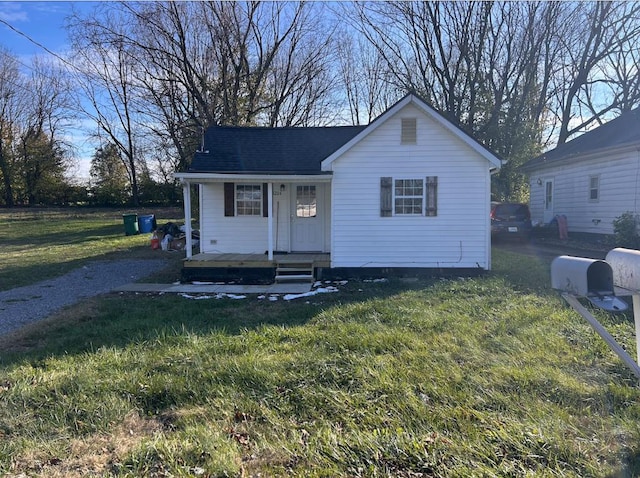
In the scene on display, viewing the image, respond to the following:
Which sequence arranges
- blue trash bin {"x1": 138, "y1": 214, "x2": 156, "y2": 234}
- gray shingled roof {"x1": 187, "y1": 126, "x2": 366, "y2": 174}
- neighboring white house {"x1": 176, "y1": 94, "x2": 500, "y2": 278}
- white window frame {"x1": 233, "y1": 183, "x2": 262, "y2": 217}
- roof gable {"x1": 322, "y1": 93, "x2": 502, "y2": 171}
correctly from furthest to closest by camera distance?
blue trash bin {"x1": 138, "y1": 214, "x2": 156, "y2": 234} < white window frame {"x1": 233, "y1": 183, "x2": 262, "y2": 217} < gray shingled roof {"x1": 187, "y1": 126, "x2": 366, "y2": 174} < neighboring white house {"x1": 176, "y1": 94, "x2": 500, "y2": 278} < roof gable {"x1": 322, "y1": 93, "x2": 502, "y2": 171}

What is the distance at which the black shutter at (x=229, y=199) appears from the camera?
11711 millimetres

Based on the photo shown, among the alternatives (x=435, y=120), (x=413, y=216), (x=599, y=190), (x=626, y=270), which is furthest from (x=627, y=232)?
(x=626, y=270)

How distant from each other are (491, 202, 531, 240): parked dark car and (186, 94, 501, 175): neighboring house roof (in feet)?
20.8

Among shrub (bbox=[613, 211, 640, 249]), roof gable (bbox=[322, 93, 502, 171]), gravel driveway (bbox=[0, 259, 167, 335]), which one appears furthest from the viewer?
shrub (bbox=[613, 211, 640, 249])

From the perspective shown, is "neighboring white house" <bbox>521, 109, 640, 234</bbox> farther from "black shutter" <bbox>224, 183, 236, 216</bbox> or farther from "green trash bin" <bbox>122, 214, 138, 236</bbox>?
"green trash bin" <bbox>122, 214, 138, 236</bbox>

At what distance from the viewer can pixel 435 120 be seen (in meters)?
9.79

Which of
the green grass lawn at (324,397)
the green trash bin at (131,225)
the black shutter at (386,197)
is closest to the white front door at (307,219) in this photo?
the black shutter at (386,197)

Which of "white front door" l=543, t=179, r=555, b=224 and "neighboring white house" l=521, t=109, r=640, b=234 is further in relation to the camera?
"white front door" l=543, t=179, r=555, b=224

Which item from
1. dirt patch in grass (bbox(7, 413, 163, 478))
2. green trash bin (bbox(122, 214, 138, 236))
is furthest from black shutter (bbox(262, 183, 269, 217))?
green trash bin (bbox(122, 214, 138, 236))

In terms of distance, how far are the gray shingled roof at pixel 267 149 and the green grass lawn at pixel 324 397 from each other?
557 centimetres

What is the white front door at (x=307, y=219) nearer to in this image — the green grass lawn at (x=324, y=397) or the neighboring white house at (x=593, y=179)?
the green grass lawn at (x=324, y=397)

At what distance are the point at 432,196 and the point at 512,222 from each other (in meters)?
7.03

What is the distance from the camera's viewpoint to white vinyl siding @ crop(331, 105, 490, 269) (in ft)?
32.6

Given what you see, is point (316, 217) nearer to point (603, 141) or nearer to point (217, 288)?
point (217, 288)
